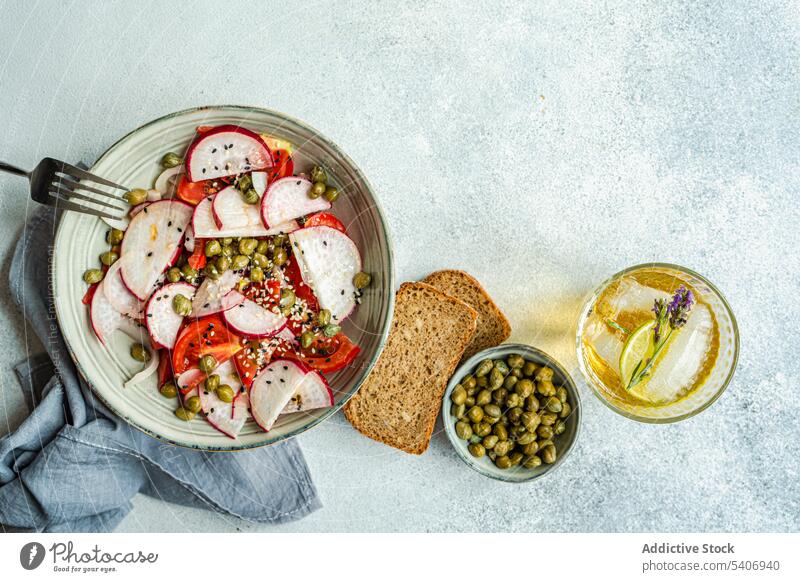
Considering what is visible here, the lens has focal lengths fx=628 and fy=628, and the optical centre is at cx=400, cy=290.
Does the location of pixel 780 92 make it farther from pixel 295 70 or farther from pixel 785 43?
pixel 295 70

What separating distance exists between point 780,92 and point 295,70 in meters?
1.09

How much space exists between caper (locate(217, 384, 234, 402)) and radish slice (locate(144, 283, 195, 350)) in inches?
5.0

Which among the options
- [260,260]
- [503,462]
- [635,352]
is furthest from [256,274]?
[635,352]

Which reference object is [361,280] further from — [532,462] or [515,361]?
[532,462]

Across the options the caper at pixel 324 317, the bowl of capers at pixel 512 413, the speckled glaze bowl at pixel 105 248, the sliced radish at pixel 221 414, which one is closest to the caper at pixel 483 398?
the bowl of capers at pixel 512 413

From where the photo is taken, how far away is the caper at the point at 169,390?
4.03 feet

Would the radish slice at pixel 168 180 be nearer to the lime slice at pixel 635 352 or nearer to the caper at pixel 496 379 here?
the caper at pixel 496 379

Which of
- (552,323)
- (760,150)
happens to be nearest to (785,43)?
Result: (760,150)

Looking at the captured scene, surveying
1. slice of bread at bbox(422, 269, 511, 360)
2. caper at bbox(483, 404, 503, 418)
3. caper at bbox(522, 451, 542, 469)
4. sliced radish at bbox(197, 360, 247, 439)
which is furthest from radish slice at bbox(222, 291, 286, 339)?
caper at bbox(522, 451, 542, 469)

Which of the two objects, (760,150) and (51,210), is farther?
(760,150)

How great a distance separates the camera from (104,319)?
123 cm

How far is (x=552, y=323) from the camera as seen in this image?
4.57ft

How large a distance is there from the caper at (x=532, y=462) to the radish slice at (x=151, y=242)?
816mm

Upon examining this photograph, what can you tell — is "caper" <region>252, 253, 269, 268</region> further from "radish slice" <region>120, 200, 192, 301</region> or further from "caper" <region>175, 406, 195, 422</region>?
"caper" <region>175, 406, 195, 422</region>
